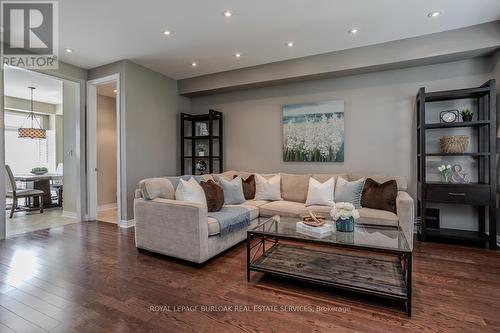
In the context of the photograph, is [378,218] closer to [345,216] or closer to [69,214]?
[345,216]

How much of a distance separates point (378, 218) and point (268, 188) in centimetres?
163

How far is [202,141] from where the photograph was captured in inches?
210

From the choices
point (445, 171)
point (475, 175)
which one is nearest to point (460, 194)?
point (445, 171)

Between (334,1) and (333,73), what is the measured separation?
1389 mm

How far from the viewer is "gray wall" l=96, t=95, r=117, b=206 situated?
5.65 m

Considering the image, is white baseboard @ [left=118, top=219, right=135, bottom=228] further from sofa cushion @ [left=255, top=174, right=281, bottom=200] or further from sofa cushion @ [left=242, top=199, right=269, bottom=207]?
sofa cushion @ [left=255, top=174, right=281, bottom=200]

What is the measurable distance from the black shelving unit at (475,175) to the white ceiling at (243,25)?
2.80ft

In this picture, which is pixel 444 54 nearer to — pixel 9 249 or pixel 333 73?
pixel 333 73

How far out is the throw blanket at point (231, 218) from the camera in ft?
9.11

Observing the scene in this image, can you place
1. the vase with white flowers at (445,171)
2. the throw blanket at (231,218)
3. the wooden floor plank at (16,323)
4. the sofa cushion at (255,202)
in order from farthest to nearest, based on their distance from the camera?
the sofa cushion at (255,202) < the vase with white flowers at (445,171) < the throw blanket at (231,218) < the wooden floor plank at (16,323)

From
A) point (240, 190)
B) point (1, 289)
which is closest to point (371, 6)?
point (240, 190)

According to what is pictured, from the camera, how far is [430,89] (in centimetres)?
362

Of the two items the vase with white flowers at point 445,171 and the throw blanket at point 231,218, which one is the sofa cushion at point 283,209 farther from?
the vase with white flowers at point 445,171

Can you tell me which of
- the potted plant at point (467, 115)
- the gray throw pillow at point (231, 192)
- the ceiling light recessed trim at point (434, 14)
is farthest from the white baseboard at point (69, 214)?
the potted plant at point (467, 115)
